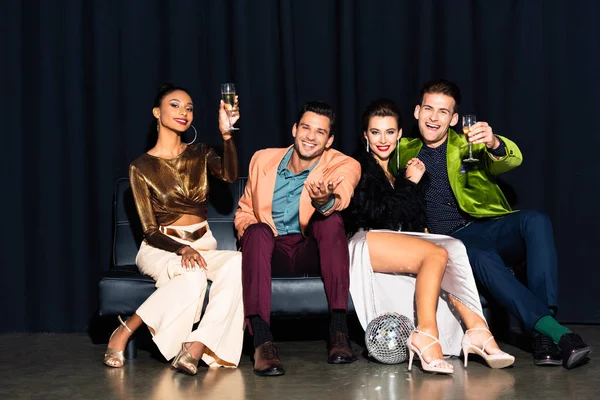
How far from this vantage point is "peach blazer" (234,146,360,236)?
11.6 ft

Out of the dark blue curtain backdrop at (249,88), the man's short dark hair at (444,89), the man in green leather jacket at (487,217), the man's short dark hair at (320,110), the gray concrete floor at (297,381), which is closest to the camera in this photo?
the gray concrete floor at (297,381)

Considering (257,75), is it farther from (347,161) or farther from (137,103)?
(347,161)

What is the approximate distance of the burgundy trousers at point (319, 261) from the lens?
3295 millimetres

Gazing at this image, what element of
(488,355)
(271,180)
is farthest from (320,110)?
(488,355)

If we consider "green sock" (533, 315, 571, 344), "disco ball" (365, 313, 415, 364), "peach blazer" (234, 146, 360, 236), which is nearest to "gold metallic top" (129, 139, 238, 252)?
"peach blazer" (234, 146, 360, 236)

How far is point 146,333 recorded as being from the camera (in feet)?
13.8

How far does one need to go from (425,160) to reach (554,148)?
92cm

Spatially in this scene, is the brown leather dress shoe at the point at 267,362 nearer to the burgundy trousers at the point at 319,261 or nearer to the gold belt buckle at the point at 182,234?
the burgundy trousers at the point at 319,261

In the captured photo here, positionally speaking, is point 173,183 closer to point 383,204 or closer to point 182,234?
point 182,234

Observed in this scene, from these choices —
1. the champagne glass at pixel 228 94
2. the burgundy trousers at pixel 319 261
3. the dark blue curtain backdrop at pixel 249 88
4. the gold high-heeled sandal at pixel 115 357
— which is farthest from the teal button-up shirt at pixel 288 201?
the gold high-heeled sandal at pixel 115 357

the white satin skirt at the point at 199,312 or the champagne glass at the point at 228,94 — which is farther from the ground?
the champagne glass at the point at 228,94

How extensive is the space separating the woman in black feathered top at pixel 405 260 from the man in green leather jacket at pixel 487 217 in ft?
0.36

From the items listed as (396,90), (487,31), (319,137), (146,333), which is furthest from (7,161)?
(487,31)

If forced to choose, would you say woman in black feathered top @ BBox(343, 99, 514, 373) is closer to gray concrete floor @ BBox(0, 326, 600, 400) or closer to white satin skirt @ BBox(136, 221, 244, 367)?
gray concrete floor @ BBox(0, 326, 600, 400)
